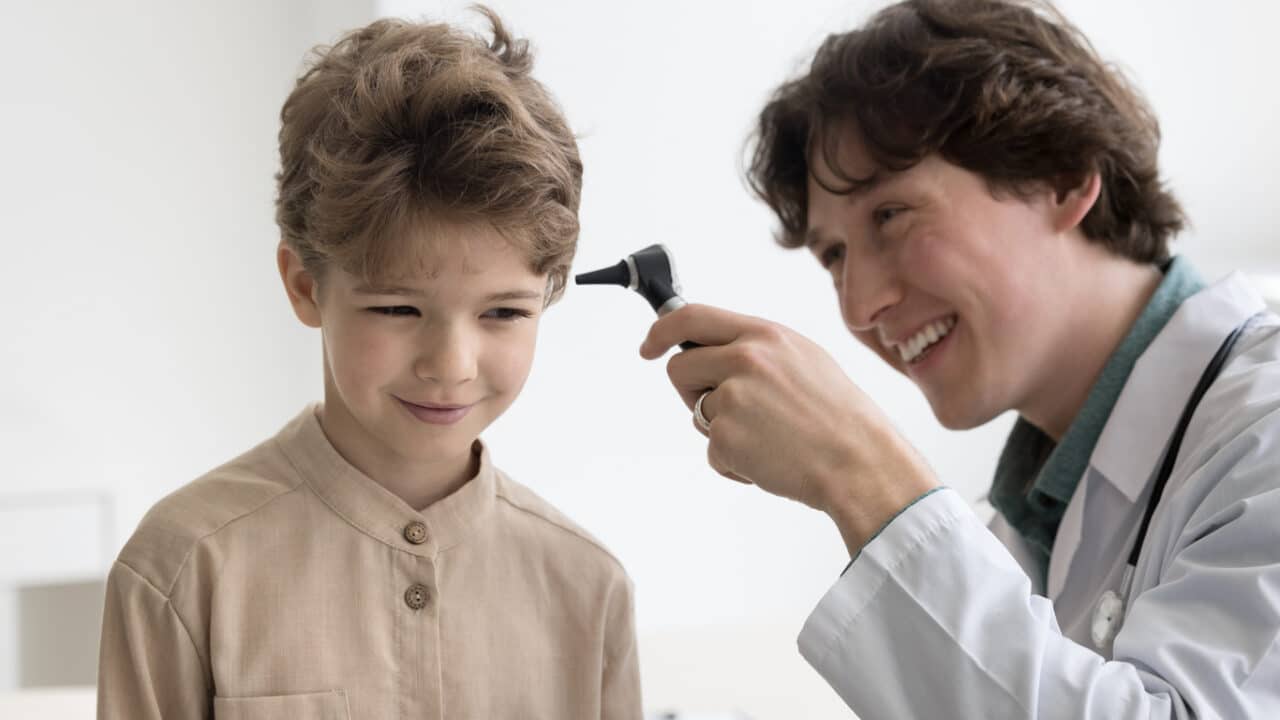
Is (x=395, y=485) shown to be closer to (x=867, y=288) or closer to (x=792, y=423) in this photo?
(x=792, y=423)

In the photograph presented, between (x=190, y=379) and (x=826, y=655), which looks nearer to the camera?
(x=826, y=655)

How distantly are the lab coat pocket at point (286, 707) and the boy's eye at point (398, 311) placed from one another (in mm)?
295

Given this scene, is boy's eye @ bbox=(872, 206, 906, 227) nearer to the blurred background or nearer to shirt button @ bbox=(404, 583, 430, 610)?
shirt button @ bbox=(404, 583, 430, 610)

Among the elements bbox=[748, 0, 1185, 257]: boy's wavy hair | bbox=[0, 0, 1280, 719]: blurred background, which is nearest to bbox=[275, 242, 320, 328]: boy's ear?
bbox=[748, 0, 1185, 257]: boy's wavy hair

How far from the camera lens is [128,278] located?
3.11m

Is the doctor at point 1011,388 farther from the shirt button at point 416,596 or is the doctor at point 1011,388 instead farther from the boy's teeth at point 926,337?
the shirt button at point 416,596

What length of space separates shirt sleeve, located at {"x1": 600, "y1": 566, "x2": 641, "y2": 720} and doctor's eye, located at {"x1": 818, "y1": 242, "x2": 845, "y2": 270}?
1.63ft

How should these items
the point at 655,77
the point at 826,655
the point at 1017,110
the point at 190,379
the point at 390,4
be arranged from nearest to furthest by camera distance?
the point at 826,655 < the point at 1017,110 < the point at 390,4 < the point at 655,77 < the point at 190,379

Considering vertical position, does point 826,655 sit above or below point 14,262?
below

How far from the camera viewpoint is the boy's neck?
1.07 metres

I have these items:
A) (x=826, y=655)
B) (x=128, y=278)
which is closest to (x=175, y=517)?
(x=826, y=655)

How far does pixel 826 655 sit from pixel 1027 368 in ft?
1.69

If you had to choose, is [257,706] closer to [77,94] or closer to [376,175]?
[376,175]

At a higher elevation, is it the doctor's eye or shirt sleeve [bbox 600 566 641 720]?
the doctor's eye
